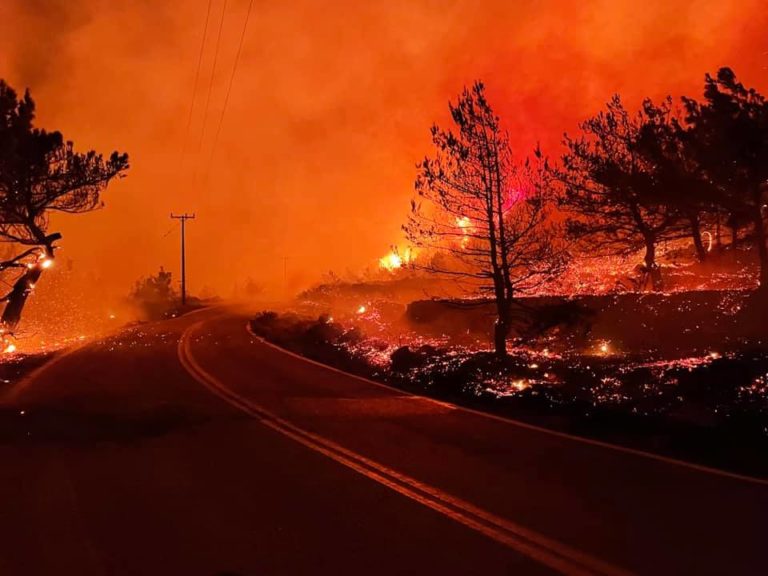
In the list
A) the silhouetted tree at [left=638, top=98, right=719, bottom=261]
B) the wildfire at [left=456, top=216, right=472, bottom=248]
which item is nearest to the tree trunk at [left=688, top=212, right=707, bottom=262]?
the silhouetted tree at [left=638, top=98, right=719, bottom=261]

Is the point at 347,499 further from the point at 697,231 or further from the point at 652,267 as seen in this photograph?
the point at 697,231

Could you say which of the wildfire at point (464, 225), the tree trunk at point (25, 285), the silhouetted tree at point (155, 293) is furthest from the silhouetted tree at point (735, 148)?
the silhouetted tree at point (155, 293)

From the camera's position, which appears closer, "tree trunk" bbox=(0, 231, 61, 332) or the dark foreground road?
the dark foreground road

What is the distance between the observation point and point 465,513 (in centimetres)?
545

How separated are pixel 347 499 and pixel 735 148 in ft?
50.0

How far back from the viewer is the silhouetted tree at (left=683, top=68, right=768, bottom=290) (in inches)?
640

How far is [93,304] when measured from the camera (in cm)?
9031

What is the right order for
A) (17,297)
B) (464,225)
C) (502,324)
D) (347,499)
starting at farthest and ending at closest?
(17,297) → (502,324) → (464,225) → (347,499)

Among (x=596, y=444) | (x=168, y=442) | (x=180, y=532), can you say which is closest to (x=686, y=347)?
(x=596, y=444)

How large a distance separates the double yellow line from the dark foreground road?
0.02 metres

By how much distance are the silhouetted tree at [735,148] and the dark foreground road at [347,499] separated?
446 inches

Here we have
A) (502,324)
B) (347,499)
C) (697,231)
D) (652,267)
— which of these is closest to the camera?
(347,499)

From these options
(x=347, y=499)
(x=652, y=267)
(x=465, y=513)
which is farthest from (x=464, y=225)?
(x=652, y=267)

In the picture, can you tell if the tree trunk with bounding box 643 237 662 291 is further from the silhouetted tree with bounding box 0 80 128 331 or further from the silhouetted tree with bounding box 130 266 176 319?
the silhouetted tree with bounding box 130 266 176 319
